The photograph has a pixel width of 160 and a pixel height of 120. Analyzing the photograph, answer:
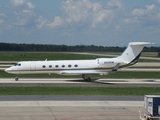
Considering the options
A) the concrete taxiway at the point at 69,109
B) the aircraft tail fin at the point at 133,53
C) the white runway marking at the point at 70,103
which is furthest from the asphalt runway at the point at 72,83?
the white runway marking at the point at 70,103

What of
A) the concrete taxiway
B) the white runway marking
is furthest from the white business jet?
the white runway marking

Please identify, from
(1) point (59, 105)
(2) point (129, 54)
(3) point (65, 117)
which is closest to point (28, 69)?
(2) point (129, 54)

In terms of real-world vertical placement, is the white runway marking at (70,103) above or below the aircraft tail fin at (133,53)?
below

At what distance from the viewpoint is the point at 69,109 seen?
2220cm

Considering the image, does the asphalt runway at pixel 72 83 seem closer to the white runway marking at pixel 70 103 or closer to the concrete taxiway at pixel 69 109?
the concrete taxiway at pixel 69 109

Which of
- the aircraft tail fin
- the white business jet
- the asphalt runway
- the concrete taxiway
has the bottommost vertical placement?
the concrete taxiway

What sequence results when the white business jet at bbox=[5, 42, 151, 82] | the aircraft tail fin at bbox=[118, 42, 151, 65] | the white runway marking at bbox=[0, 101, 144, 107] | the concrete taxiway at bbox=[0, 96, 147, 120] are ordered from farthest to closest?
the aircraft tail fin at bbox=[118, 42, 151, 65] → the white business jet at bbox=[5, 42, 151, 82] → the white runway marking at bbox=[0, 101, 144, 107] → the concrete taxiway at bbox=[0, 96, 147, 120]

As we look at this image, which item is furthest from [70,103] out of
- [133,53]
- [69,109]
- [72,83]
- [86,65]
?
[133,53]

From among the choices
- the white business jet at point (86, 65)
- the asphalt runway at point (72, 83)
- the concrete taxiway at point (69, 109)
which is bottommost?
the concrete taxiway at point (69, 109)

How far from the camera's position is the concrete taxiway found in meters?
19.9

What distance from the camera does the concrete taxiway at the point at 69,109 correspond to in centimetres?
1991

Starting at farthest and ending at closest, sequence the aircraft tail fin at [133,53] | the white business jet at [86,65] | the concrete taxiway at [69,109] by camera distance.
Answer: the aircraft tail fin at [133,53] → the white business jet at [86,65] → the concrete taxiway at [69,109]

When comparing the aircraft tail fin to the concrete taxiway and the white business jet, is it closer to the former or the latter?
the white business jet

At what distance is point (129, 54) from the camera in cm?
4394
